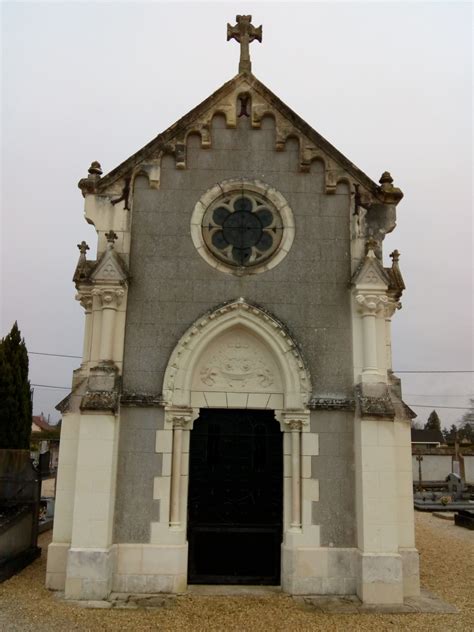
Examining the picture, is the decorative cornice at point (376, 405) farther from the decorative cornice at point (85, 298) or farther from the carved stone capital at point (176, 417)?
the decorative cornice at point (85, 298)

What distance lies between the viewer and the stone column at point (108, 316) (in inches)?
382

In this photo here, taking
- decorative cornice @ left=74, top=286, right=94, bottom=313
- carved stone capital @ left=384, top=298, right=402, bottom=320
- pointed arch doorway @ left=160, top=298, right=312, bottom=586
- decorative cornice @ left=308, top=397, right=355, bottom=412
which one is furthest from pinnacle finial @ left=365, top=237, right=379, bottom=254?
decorative cornice @ left=74, top=286, right=94, bottom=313

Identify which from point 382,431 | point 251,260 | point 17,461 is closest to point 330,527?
point 382,431

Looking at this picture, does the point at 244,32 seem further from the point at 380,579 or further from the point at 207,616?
the point at 207,616

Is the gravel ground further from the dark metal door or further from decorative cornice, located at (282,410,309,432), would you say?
decorative cornice, located at (282,410,309,432)

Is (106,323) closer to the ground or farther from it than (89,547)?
farther from it

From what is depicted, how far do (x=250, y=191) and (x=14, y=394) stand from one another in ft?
53.0

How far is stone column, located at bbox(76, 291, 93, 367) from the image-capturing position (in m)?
10.3

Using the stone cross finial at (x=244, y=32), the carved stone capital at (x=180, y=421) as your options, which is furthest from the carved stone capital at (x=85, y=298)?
the stone cross finial at (x=244, y=32)

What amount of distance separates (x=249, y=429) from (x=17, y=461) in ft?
17.6

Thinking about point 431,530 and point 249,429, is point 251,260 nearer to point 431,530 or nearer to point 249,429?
point 249,429

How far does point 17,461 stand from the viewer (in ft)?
39.1

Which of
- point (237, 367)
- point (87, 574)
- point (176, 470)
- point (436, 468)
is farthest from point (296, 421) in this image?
point (436, 468)

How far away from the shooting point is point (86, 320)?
34.3 ft
